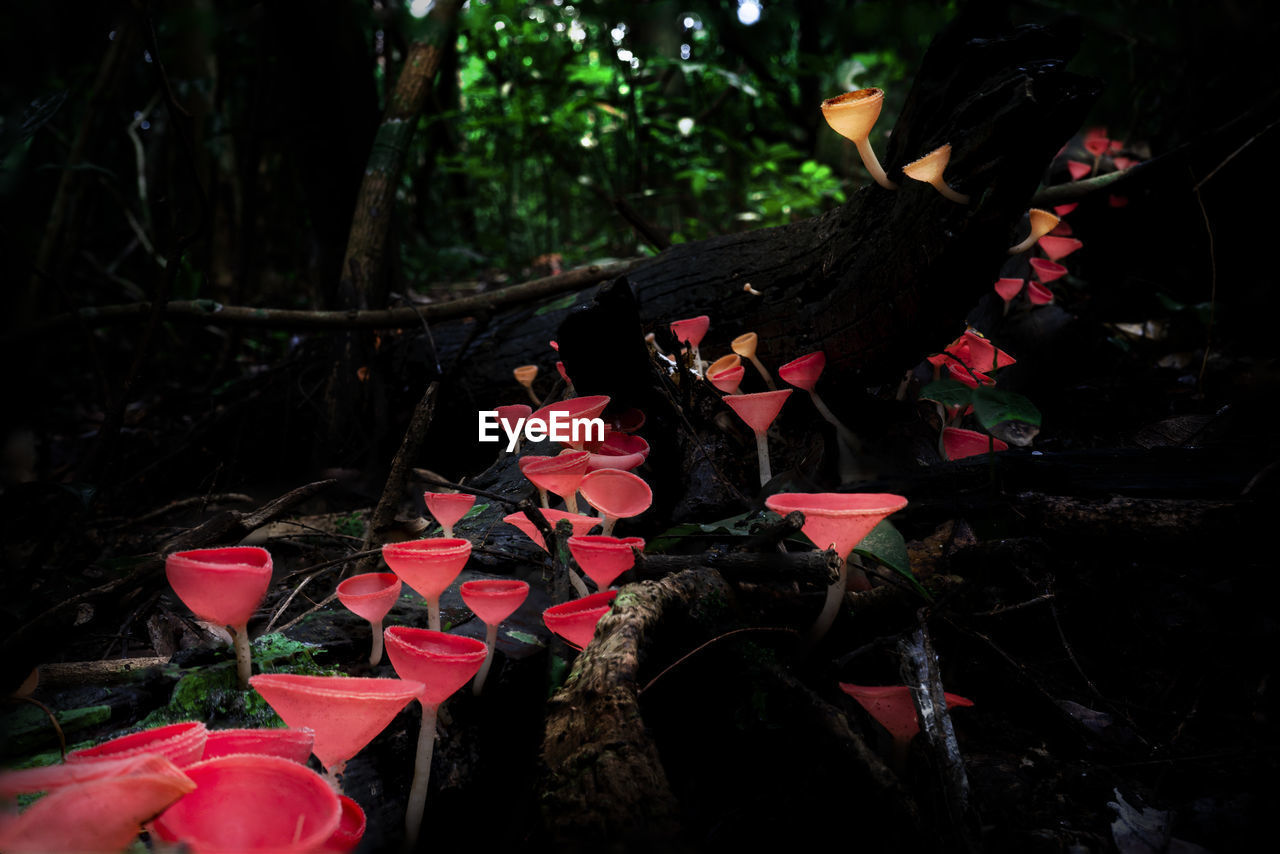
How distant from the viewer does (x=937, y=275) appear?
1.94 m

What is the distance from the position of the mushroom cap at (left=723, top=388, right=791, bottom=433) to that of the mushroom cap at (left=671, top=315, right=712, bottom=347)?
491 mm

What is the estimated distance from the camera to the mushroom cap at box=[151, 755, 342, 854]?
0.94 metres

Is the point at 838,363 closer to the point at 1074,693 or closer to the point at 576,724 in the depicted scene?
the point at 1074,693

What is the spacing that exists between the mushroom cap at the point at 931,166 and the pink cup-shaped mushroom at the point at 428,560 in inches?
61.9

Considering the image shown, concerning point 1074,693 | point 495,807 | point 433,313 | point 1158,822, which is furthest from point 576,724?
point 433,313

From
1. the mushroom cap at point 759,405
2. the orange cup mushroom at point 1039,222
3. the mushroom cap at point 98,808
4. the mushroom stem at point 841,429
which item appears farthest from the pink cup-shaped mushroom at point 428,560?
the orange cup mushroom at point 1039,222

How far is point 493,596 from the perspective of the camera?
1.50 meters

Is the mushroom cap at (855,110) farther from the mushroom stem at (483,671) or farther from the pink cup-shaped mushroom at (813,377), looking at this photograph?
the mushroom stem at (483,671)

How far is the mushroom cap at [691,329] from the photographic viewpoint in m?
2.49

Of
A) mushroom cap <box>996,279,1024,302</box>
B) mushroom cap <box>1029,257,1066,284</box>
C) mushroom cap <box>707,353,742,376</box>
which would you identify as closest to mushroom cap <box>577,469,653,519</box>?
mushroom cap <box>707,353,742,376</box>

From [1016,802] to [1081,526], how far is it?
0.68m

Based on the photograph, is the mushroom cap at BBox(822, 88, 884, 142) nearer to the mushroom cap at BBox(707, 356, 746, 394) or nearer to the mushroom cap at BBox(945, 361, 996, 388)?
the mushroom cap at BBox(707, 356, 746, 394)

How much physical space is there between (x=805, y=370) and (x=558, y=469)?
1.03 metres

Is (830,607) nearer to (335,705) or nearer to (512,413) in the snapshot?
(335,705)
